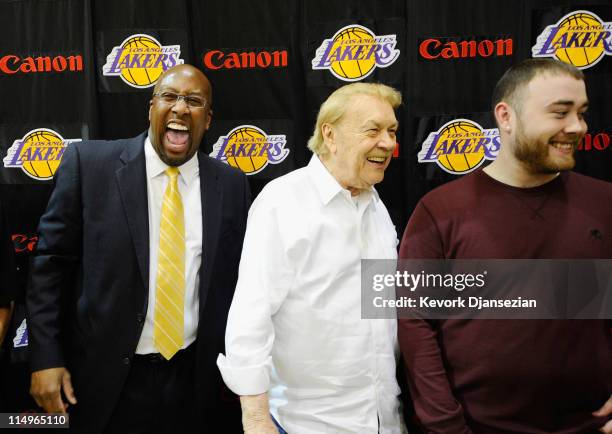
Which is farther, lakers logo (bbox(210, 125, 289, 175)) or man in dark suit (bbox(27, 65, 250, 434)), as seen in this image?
lakers logo (bbox(210, 125, 289, 175))

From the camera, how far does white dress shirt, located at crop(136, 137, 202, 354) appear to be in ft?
5.94

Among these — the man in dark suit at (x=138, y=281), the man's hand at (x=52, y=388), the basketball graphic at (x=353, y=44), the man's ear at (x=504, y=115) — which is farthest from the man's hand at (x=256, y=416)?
the basketball graphic at (x=353, y=44)

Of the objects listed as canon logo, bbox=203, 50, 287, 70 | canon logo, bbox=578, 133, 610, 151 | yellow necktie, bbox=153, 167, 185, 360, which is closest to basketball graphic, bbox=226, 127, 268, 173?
canon logo, bbox=203, 50, 287, 70

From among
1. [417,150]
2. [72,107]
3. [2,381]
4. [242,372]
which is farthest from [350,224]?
[72,107]

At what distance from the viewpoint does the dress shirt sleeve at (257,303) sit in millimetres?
1507

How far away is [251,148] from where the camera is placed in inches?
103

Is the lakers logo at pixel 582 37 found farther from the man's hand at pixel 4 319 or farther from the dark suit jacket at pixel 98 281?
the man's hand at pixel 4 319

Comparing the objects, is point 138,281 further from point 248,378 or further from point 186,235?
point 248,378

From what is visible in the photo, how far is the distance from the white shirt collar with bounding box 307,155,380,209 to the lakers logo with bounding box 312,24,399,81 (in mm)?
973

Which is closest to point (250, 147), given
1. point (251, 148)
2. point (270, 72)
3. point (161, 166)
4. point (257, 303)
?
point (251, 148)

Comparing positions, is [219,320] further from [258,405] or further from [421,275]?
[421,275]

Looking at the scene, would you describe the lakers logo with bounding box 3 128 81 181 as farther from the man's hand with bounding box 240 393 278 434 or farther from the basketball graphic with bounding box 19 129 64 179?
the man's hand with bounding box 240 393 278 434

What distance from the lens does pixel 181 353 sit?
6.07 ft

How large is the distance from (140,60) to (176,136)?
95 centimetres
